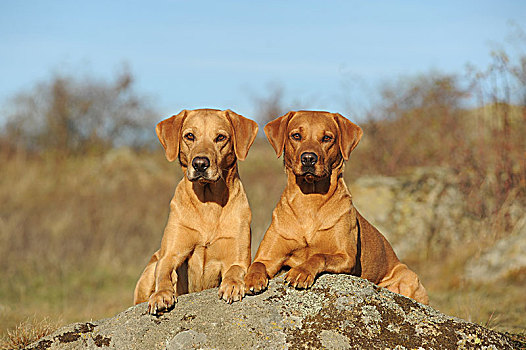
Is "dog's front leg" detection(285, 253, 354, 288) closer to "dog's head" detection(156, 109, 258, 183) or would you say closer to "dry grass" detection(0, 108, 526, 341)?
"dog's head" detection(156, 109, 258, 183)

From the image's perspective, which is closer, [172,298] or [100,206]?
[172,298]

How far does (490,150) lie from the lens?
37.6 ft

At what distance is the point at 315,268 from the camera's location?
4.48 meters

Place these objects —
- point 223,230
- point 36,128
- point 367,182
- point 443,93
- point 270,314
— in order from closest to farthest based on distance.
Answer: point 270,314
point 223,230
point 367,182
point 443,93
point 36,128

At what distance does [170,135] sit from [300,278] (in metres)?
1.82

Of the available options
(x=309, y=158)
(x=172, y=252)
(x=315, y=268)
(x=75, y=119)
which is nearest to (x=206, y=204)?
(x=172, y=252)

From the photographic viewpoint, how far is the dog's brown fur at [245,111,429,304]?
489cm

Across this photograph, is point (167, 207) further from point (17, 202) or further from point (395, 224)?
point (395, 224)

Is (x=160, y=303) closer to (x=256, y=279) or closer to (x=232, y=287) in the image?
(x=232, y=287)

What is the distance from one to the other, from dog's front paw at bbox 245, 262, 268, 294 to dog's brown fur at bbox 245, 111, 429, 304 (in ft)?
0.07

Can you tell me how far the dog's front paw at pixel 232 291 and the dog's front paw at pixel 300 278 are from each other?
0.37 m

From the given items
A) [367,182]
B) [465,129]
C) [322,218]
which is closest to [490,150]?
[465,129]

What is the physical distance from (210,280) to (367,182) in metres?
7.85

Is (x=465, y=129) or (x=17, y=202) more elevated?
(x=465, y=129)
